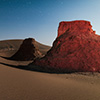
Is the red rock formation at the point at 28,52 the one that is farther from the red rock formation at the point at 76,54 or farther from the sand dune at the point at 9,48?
the sand dune at the point at 9,48

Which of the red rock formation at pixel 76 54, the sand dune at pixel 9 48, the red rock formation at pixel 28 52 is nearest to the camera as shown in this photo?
the red rock formation at pixel 76 54

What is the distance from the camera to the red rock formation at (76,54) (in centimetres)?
973

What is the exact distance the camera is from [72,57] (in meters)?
10.3

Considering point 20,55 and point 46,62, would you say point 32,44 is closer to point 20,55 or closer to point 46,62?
point 20,55

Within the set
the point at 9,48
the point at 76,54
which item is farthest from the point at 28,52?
the point at 9,48

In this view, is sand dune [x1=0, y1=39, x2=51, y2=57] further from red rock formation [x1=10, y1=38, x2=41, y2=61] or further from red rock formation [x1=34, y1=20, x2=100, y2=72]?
red rock formation [x1=34, y1=20, x2=100, y2=72]

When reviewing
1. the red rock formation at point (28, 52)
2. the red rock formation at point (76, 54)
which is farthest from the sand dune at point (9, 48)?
the red rock formation at point (76, 54)

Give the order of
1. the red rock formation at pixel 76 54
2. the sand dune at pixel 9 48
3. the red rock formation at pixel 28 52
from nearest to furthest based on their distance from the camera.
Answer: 1. the red rock formation at pixel 76 54
2. the red rock formation at pixel 28 52
3. the sand dune at pixel 9 48

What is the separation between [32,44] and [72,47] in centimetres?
1285

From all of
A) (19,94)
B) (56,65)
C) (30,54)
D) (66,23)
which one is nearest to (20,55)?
(30,54)

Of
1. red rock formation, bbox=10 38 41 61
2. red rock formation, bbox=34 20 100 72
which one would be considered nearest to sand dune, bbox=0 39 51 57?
red rock formation, bbox=10 38 41 61

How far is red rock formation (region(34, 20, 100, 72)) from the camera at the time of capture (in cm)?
973

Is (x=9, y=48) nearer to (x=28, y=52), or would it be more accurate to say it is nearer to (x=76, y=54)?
(x=28, y=52)

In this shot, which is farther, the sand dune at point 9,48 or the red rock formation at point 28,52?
the sand dune at point 9,48
